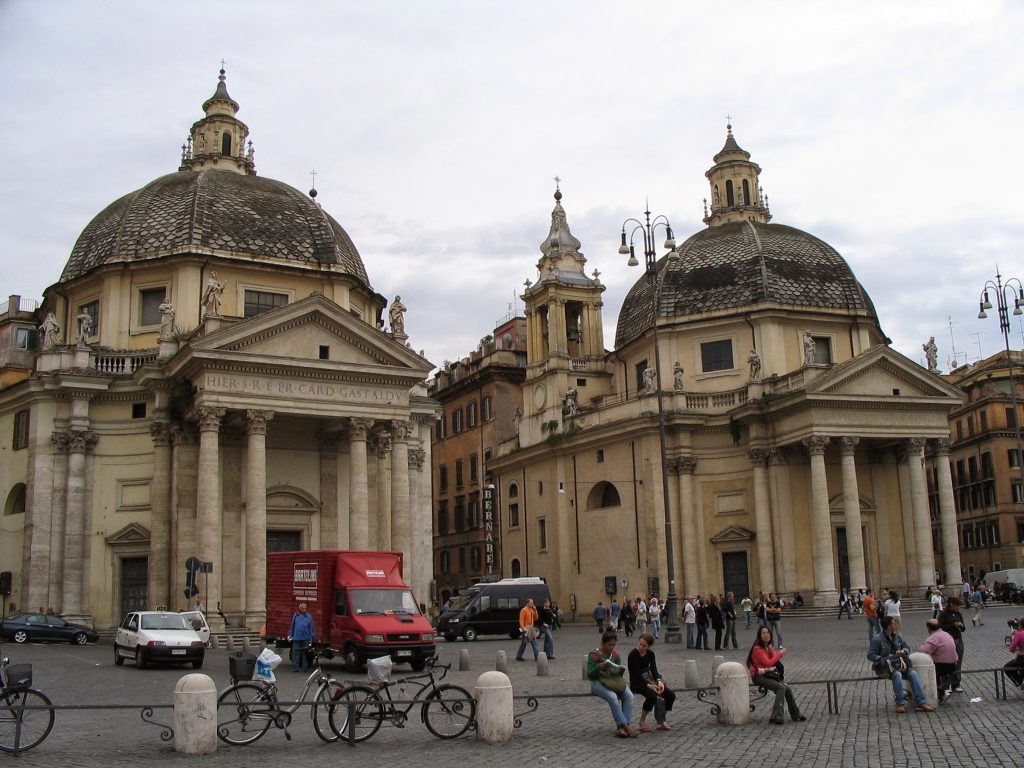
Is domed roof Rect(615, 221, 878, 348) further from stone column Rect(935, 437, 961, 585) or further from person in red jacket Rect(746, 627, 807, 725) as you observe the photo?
person in red jacket Rect(746, 627, 807, 725)

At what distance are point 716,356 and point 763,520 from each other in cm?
882

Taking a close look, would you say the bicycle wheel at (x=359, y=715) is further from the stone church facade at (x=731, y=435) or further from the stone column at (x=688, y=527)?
the stone column at (x=688, y=527)

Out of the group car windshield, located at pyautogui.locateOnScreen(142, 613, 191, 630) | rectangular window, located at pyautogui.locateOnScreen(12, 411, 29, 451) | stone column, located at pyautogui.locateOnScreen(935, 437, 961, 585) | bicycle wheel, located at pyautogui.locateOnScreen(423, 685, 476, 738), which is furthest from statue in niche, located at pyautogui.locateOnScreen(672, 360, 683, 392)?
bicycle wheel, located at pyautogui.locateOnScreen(423, 685, 476, 738)

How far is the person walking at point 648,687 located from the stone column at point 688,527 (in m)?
34.3

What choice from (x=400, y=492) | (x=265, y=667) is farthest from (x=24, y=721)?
(x=400, y=492)

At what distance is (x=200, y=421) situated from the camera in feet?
117

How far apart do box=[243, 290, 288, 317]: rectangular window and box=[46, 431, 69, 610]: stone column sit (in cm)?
804

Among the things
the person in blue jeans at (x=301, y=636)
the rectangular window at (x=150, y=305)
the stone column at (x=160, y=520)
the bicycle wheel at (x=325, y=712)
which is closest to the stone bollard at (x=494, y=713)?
the bicycle wheel at (x=325, y=712)

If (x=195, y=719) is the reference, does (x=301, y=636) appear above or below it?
above

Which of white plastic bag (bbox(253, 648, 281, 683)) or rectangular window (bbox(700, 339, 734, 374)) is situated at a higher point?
rectangular window (bbox(700, 339, 734, 374))

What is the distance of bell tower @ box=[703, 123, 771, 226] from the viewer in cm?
6050

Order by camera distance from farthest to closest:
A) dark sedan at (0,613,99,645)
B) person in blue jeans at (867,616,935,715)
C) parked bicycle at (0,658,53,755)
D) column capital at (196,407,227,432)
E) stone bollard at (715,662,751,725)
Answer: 1. column capital at (196,407,227,432)
2. dark sedan at (0,613,99,645)
3. person in blue jeans at (867,616,935,715)
4. stone bollard at (715,662,751,725)
5. parked bicycle at (0,658,53,755)

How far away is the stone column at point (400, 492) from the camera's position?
38531 mm

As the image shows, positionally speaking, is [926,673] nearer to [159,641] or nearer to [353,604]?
[353,604]
